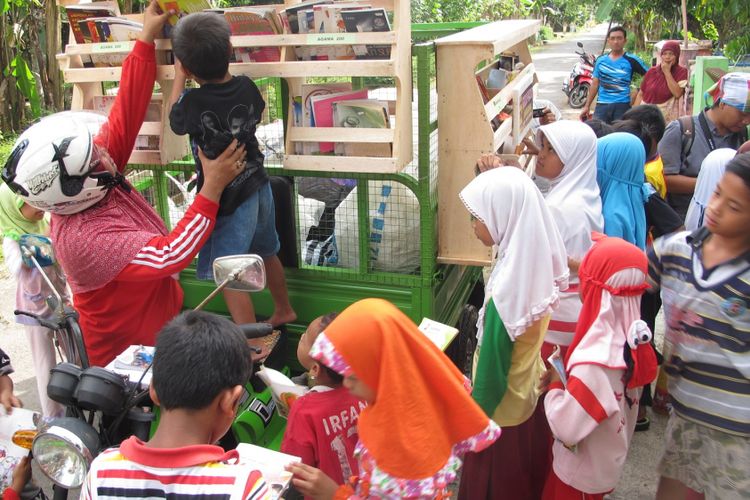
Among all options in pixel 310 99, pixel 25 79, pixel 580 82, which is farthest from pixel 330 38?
pixel 580 82

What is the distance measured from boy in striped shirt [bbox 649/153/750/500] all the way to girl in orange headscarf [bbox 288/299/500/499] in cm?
101

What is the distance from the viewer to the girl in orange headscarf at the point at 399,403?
1669 mm

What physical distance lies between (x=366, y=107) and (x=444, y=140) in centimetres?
43

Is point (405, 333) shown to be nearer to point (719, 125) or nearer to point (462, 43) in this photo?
point (462, 43)

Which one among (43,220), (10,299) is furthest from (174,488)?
(10,299)

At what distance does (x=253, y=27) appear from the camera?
3.01 metres

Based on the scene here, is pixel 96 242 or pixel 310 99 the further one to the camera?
pixel 310 99

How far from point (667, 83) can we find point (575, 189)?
583 cm

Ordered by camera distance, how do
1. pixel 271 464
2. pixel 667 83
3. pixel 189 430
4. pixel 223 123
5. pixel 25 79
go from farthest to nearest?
pixel 25 79
pixel 667 83
pixel 223 123
pixel 271 464
pixel 189 430

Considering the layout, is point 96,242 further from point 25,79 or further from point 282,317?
point 25,79

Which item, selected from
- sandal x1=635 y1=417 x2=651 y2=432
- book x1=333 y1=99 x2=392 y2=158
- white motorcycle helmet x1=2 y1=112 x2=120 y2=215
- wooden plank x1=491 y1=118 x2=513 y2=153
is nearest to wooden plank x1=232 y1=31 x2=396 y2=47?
book x1=333 y1=99 x2=392 y2=158

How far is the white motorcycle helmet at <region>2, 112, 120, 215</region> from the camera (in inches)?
89.5

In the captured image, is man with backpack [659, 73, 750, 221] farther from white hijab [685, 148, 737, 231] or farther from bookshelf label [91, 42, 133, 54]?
bookshelf label [91, 42, 133, 54]

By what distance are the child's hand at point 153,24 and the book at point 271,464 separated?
202 centimetres
